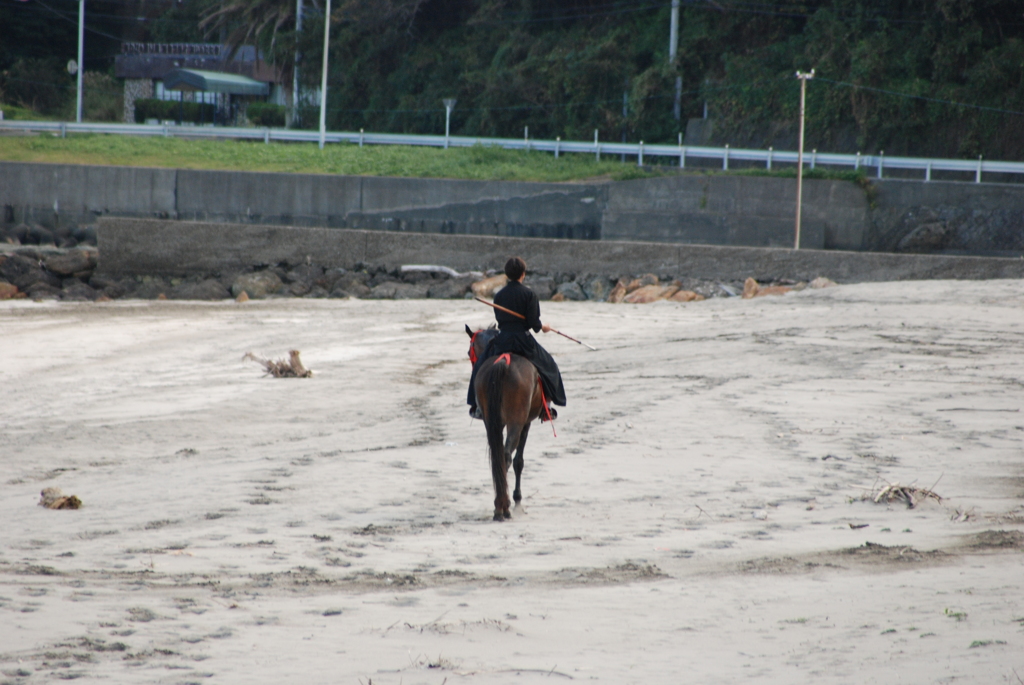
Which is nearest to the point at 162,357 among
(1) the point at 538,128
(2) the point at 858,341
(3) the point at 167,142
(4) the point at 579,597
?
(2) the point at 858,341

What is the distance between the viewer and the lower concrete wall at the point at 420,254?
23312 millimetres

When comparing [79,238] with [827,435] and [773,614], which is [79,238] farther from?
[773,614]

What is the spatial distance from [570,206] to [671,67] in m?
12.6

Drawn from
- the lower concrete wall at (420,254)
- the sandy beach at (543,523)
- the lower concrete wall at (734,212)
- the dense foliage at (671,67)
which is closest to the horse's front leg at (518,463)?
the sandy beach at (543,523)

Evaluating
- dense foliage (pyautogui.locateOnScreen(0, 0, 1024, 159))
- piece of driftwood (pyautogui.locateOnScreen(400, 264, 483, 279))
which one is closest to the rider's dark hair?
piece of driftwood (pyautogui.locateOnScreen(400, 264, 483, 279))

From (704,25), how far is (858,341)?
31290mm

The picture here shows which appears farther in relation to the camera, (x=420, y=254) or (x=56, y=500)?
(x=420, y=254)

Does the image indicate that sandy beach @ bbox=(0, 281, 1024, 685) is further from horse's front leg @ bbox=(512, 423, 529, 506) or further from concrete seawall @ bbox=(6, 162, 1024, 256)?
concrete seawall @ bbox=(6, 162, 1024, 256)

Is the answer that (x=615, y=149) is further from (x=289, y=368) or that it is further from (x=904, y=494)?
(x=904, y=494)

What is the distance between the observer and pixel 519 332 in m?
6.38

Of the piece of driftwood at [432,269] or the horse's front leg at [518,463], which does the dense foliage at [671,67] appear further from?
the horse's front leg at [518,463]

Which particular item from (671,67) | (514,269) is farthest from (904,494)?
(671,67)

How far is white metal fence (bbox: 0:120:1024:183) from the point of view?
1206 inches

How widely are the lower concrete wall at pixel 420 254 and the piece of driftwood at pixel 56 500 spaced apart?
61.6 ft
